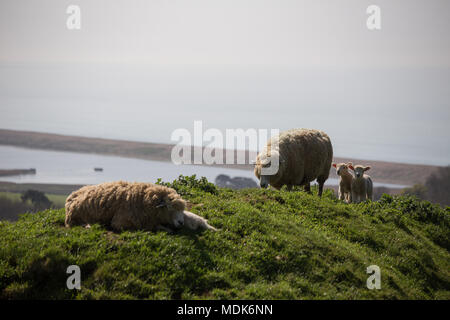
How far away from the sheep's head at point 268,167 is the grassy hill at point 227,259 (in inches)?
68.9

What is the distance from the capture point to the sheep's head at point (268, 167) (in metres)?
12.9

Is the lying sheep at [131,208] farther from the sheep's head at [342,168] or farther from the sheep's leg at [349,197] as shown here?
the sheep's leg at [349,197]

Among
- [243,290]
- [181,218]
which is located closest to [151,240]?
[181,218]

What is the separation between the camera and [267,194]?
11711 millimetres

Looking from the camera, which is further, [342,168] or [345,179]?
[345,179]

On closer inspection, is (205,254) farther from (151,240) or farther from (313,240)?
(313,240)

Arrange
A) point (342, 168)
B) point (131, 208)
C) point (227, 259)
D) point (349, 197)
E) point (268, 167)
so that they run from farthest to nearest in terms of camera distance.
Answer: point (349, 197) → point (342, 168) → point (268, 167) → point (131, 208) → point (227, 259)

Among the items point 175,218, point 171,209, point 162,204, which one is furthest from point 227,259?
point 162,204

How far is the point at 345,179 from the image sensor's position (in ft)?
49.7

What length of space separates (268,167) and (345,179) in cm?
387

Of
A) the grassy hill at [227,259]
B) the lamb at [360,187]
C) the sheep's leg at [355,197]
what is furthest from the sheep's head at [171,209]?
the sheep's leg at [355,197]

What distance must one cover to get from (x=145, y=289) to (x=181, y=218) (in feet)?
6.11

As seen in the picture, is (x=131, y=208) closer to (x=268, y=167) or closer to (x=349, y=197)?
(x=268, y=167)
